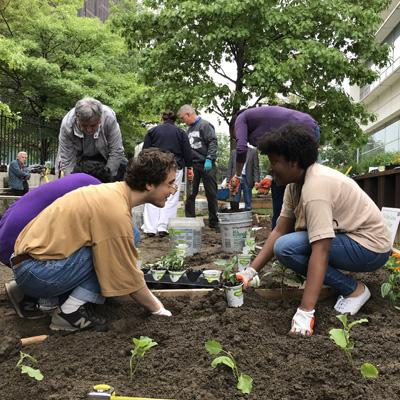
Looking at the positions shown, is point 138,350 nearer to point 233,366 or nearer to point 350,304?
point 233,366

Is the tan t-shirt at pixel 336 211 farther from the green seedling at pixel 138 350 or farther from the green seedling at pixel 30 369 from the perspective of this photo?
the green seedling at pixel 30 369

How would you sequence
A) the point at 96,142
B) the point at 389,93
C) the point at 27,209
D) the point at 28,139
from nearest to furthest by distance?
the point at 27,209 → the point at 96,142 → the point at 28,139 → the point at 389,93

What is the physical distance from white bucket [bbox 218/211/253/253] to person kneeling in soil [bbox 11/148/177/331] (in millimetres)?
2410

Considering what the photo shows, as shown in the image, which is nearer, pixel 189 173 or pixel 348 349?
pixel 348 349

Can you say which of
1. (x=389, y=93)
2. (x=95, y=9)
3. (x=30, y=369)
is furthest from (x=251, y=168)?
(x=95, y=9)

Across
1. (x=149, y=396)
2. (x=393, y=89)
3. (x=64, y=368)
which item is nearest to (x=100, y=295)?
(x=64, y=368)

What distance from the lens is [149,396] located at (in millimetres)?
1713

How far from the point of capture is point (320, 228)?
7.68 ft

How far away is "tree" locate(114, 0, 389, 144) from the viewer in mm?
10336

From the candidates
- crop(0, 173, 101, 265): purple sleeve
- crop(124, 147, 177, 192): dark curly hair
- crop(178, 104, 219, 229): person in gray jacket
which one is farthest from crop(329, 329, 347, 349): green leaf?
crop(178, 104, 219, 229): person in gray jacket

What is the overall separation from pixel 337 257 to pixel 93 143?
8.30 ft

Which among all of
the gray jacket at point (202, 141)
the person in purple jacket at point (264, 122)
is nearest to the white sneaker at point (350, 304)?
the person in purple jacket at point (264, 122)

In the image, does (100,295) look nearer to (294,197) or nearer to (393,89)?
(294,197)

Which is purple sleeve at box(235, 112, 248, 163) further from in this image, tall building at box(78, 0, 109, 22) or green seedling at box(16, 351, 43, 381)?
tall building at box(78, 0, 109, 22)
